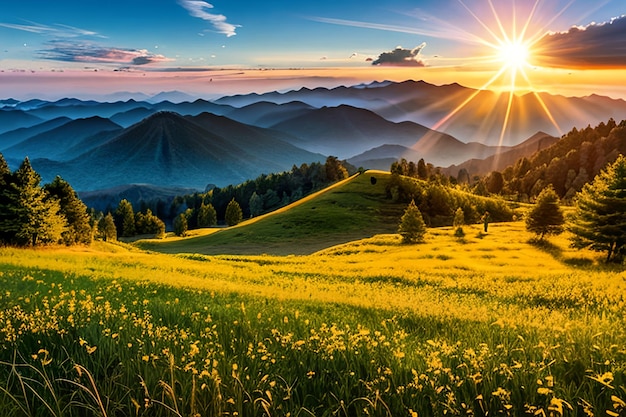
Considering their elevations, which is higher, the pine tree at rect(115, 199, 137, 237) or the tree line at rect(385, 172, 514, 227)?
the tree line at rect(385, 172, 514, 227)

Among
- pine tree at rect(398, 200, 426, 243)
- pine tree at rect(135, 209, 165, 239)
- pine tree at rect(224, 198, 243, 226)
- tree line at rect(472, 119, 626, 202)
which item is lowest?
pine tree at rect(135, 209, 165, 239)

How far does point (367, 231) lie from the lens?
4112 inches

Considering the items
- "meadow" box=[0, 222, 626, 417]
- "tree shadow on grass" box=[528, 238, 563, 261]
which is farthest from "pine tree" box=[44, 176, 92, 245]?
"tree shadow on grass" box=[528, 238, 563, 261]

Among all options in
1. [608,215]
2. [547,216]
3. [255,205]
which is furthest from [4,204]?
[255,205]

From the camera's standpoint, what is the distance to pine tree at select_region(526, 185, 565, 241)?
55625 millimetres

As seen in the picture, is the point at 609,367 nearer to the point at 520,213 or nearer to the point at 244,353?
the point at 244,353

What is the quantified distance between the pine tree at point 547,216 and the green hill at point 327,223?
1586 inches

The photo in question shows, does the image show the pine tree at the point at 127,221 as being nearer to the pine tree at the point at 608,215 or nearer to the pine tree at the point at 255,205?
the pine tree at the point at 255,205

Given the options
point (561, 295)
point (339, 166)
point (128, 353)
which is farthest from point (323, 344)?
point (339, 166)

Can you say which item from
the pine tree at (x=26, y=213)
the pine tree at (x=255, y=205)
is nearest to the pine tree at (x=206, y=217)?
the pine tree at (x=255, y=205)

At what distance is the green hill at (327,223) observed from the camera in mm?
92688

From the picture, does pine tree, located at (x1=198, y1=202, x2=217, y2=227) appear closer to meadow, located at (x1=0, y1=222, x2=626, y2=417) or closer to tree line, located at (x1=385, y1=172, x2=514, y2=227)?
tree line, located at (x1=385, y1=172, x2=514, y2=227)

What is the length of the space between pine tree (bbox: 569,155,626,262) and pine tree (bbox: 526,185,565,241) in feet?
58.5

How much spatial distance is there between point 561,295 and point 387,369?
12.9 metres
